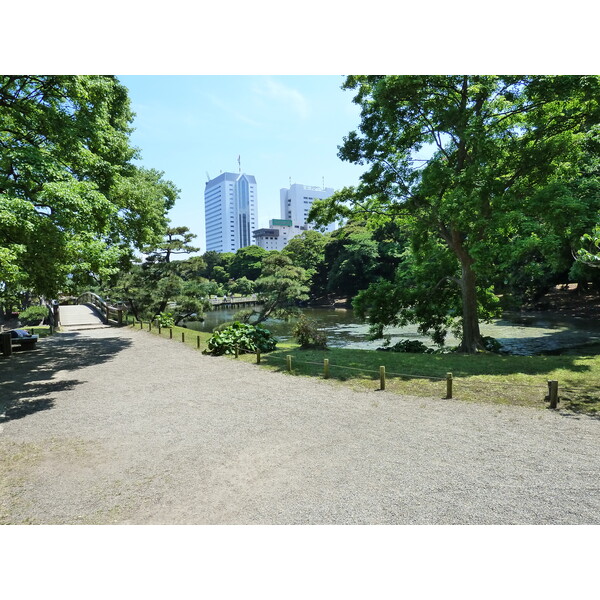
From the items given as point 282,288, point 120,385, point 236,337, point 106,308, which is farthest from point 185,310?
point 120,385

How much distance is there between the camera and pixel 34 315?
26.2 metres

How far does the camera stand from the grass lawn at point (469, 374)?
25.9 ft

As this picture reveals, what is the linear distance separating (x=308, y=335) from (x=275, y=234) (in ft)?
336

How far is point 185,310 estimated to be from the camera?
981 inches

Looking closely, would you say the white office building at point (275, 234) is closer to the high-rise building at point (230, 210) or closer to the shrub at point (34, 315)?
the high-rise building at point (230, 210)

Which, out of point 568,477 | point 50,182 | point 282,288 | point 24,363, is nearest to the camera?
point 568,477

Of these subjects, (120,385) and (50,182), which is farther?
(120,385)

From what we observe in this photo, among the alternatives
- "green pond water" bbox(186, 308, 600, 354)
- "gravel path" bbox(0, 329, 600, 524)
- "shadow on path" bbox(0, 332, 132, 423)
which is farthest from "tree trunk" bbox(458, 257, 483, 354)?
"shadow on path" bbox(0, 332, 132, 423)

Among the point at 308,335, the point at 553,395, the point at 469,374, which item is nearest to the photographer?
the point at 553,395

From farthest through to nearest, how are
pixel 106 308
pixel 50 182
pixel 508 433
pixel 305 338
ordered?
pixel 106 308 < pixel 305 338 < pixel 50 182 < pixel 508 433

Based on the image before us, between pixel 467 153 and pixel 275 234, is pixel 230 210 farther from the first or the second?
pixel 467 153

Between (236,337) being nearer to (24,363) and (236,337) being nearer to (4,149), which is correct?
(24,363)

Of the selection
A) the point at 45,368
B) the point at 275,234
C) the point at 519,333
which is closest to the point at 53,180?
the point at 45,368

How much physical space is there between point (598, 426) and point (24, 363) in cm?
1522
